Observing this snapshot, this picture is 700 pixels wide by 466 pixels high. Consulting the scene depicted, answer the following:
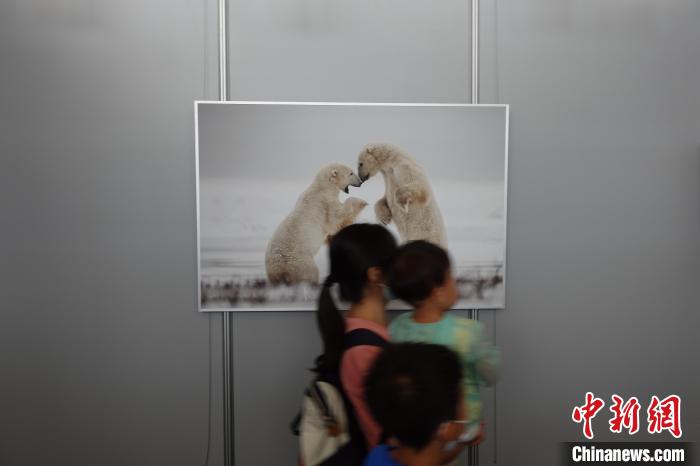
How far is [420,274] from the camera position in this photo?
1314 millimetres

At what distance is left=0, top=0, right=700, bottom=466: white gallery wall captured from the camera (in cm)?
214

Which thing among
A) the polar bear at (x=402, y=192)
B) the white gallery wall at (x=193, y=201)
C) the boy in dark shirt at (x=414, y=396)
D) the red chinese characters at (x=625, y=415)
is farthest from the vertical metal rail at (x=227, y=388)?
the red chinese characters at (x=625, y=415)

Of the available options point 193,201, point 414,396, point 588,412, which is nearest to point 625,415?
point 588,412

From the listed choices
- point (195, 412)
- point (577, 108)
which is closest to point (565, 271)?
point (577, 108)

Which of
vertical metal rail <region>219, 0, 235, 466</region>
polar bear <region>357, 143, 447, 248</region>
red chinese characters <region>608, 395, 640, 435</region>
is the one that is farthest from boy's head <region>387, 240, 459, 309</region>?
red chinese characters <region>608, 395, 640, 435</region>

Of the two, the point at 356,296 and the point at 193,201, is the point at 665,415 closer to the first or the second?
the point at 356,296

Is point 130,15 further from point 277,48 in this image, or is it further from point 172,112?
point 277,48

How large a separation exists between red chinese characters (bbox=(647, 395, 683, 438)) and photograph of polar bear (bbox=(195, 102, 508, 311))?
1041mm

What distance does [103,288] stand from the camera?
216cm

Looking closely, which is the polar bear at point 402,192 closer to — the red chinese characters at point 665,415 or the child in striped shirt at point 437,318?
the child in striped shirt at point 437,318

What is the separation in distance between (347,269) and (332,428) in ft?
1.34

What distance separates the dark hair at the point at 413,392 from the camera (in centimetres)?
96

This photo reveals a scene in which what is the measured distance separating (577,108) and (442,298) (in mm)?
1423

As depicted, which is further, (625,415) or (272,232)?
(625,415)
